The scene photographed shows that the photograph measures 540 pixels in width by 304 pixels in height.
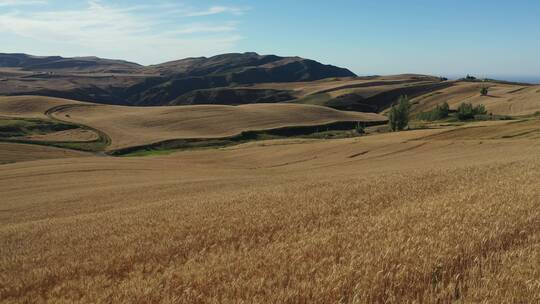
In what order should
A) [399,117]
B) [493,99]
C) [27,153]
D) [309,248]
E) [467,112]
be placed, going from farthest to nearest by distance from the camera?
1. [493,99]
2. [467,112]
3. [399,117]
4. [27,153]
5. [309,248]

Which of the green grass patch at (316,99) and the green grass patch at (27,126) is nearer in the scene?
the green grass patch at (27,126)

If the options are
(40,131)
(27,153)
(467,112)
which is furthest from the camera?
(467,112)

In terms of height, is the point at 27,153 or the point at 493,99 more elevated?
the point at 493,99

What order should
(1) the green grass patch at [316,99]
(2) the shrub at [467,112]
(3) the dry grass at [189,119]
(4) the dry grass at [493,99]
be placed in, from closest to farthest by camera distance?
(3) the dry grass at [189,119] → (2) the shrub at [467,112] → (4) the dry grass at [493,99] → (1) the green grass patch at [316,99]

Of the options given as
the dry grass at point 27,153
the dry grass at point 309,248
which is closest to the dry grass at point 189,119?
the dry grass at point 27,153

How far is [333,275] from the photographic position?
22.7 feet

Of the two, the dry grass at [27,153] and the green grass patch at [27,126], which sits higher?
the green grass patch at [27,126]

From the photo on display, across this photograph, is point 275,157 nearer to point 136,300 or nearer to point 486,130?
point 486,130

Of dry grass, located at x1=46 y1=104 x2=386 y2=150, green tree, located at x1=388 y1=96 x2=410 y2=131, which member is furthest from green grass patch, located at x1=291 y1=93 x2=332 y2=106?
green tree, located at x1=388 y1=96 x2=410 y2=131

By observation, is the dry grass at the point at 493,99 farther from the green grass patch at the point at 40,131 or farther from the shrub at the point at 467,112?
the green grass patch at the point at 40,131

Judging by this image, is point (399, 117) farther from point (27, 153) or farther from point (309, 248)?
point (309, 248)

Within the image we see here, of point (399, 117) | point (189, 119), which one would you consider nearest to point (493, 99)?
point (399, 117)

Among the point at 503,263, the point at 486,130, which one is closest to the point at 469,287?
the point at 503,263

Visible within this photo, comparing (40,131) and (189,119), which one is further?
(189,119)
